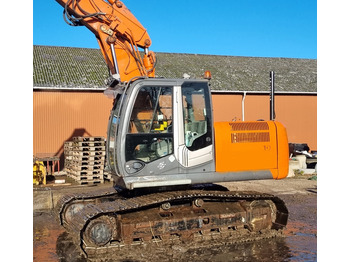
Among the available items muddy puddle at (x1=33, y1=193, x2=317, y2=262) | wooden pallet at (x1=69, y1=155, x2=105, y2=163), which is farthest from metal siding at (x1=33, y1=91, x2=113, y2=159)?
muddy puddle at (x1=33, y1=193, x2=317, y2=262)

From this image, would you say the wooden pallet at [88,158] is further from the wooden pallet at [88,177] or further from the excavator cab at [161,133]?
the excavator cab at [161,133]

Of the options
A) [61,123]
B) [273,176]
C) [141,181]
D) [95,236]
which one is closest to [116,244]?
[95,236]

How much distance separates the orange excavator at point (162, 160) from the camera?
7.05 m

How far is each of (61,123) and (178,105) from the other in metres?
14.1

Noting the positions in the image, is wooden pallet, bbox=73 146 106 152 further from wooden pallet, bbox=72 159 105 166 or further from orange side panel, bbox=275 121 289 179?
orange side panel, bbox=275 121 289 179

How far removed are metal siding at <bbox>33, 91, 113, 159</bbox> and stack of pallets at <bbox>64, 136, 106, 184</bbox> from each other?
15.6ft

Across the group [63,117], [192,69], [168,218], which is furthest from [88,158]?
[192,69]

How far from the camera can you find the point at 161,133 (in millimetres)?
7148

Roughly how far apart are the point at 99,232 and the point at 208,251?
6.11 ft

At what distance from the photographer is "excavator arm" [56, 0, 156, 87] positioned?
25.3 ft

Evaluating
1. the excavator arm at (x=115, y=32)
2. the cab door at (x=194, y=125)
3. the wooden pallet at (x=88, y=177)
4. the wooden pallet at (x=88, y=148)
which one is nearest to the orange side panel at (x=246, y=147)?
the cab door at (x=194, y=125)

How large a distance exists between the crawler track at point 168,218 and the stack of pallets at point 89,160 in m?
6.91

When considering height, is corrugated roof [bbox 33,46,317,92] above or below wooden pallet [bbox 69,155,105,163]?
above

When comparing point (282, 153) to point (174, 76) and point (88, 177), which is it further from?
point (174, 76)
